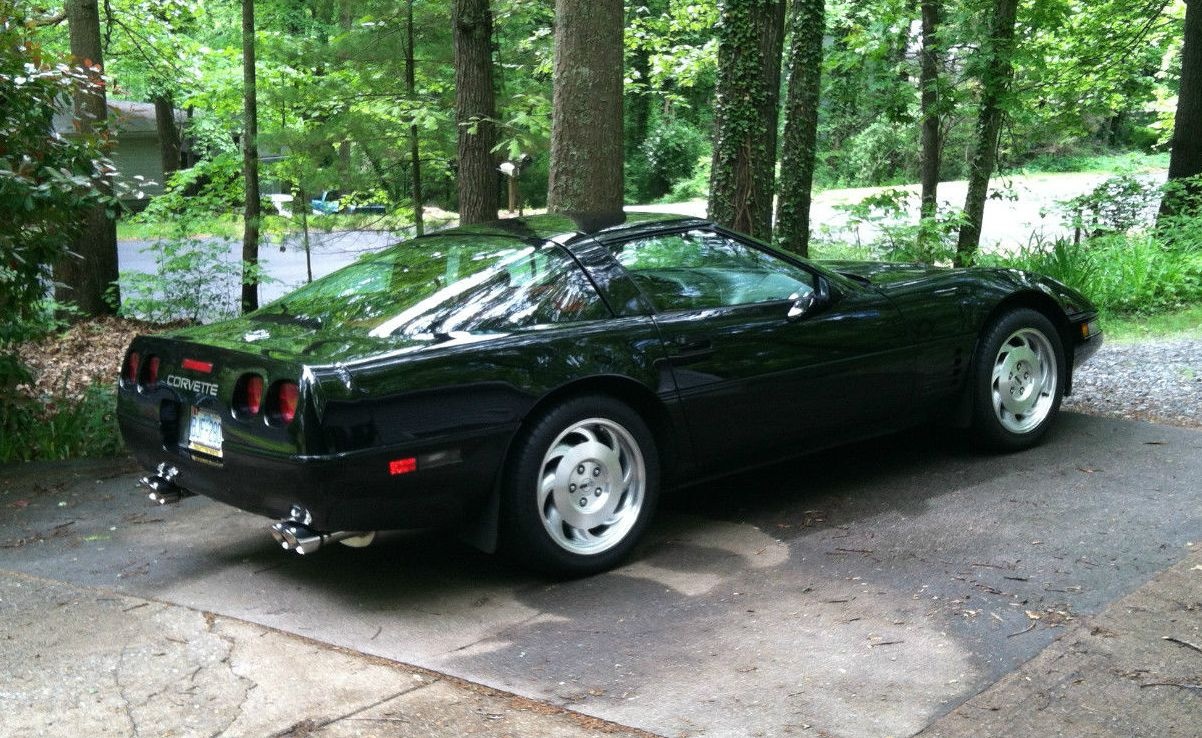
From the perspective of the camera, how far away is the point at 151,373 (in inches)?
188

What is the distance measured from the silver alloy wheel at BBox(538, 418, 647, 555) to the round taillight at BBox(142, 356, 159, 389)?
1700 millimetres

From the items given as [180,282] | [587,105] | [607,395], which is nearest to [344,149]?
[180,282]

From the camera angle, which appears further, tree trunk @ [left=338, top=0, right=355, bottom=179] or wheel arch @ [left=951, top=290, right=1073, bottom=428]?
tree trunk @ [left=338, top=0, right=355, bottom=179]

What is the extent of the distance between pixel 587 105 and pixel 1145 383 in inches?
162

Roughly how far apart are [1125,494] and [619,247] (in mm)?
2582

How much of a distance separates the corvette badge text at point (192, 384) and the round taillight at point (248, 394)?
133mm

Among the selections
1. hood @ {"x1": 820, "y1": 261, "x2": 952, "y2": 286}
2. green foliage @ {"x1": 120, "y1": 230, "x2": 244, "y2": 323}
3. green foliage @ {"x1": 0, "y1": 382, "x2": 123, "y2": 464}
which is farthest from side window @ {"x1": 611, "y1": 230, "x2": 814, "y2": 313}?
green foliage @ {"x1": 120, "y1": 230, "x2": 244, "y2": 323}

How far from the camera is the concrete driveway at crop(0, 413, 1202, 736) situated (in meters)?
3.52

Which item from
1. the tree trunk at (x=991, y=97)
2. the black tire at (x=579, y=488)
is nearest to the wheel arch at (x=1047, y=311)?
the black tire at (x=579, y=488)

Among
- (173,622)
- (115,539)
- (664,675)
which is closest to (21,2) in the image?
(115,539)

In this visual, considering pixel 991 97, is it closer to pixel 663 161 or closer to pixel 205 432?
pixel 205 432

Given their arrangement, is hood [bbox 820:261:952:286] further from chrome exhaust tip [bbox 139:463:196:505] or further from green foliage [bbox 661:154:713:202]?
green foliage [bbox 661:154:713:202]

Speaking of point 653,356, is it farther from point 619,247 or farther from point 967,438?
point 967,438

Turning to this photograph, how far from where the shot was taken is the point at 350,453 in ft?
13.0
